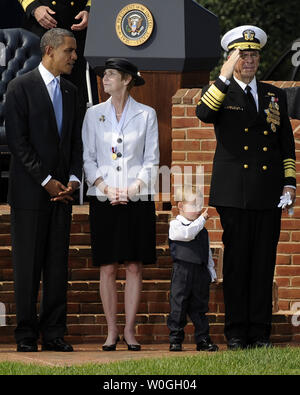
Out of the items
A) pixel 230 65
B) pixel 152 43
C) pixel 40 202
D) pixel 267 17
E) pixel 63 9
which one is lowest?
pixel 40 202

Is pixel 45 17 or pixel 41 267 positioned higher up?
pixel 45 17

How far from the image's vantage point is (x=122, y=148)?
963cm

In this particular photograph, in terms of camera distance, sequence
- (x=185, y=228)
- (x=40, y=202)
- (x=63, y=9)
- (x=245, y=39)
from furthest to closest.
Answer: (x=63, y=9) → (x=185, y=228) → (x=40, y=202) → (x=245, y=39)

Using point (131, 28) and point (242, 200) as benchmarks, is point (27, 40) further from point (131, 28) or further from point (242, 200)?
point (242, 200)

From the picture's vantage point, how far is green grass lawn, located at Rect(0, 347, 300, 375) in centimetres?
839

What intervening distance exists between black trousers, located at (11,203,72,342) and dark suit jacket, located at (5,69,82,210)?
0.11m

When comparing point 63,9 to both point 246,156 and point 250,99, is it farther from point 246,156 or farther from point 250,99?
point 246,156

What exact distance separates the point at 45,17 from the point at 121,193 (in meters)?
2.59

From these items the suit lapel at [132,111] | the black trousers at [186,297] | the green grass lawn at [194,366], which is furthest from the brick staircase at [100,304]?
the suit lapel at [132,111]

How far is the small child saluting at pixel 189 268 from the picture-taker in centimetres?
973

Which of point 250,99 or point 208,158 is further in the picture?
point 208,158

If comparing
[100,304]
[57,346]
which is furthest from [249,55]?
[57,346]

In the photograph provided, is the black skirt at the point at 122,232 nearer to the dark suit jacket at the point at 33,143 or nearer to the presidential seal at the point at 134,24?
the dark suit jacket at the point at 33,143

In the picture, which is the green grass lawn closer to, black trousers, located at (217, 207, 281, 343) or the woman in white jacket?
black trousers, located at (217, 207, 281, 343)
